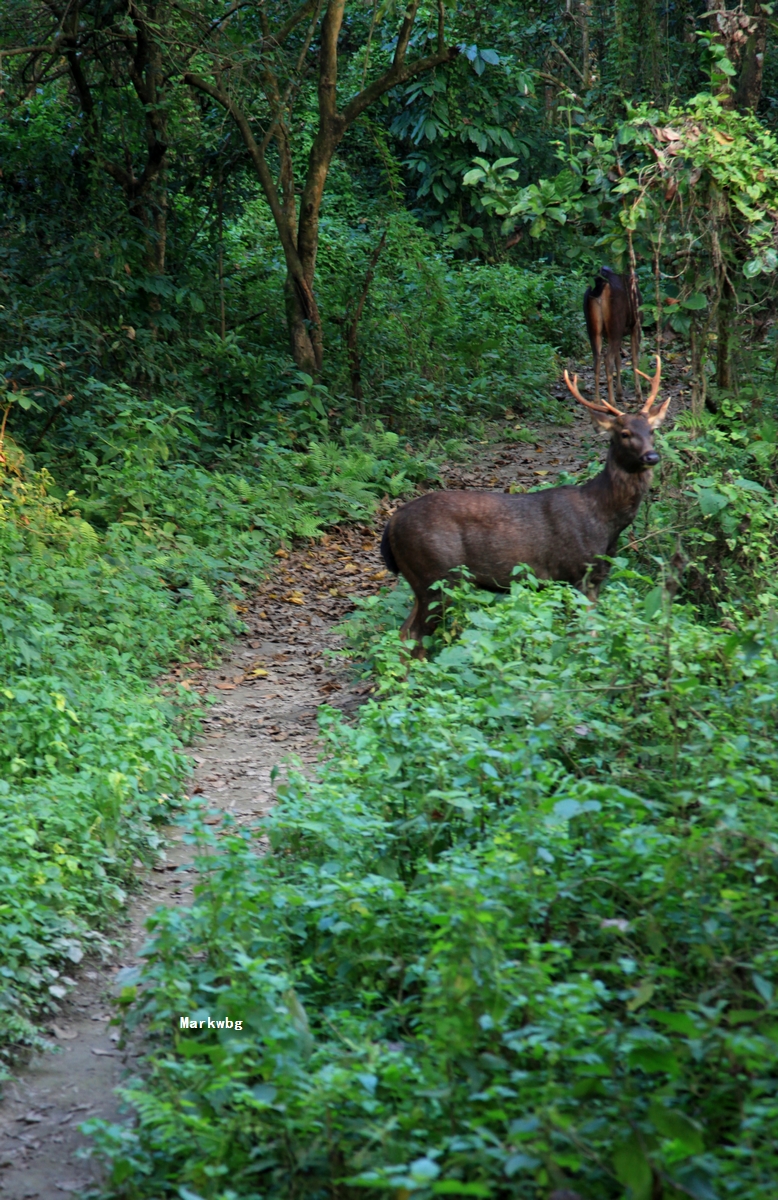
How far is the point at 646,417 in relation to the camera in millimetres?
7707

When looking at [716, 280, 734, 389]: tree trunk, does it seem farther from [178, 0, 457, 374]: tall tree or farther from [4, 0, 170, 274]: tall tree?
→ [4, 0, 170, 274]: tall tree

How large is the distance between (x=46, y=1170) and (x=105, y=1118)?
0.26 metres

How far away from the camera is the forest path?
12.2ft

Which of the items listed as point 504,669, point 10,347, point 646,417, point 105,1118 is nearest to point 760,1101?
point 105,1118

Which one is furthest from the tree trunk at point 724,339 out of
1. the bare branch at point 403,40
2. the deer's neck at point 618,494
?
the bare branch at point 403,40

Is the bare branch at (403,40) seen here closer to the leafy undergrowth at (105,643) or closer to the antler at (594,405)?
the leafy undergrowth at (105,643)

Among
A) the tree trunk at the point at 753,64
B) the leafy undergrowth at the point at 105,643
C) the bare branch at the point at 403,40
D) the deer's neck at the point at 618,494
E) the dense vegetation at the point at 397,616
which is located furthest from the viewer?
the bare branch at the point at 403,40

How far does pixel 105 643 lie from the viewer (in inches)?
306

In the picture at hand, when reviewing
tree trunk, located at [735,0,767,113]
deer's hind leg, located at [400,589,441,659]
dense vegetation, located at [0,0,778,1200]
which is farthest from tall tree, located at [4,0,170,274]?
deer's hind leg, located at [400,589,441,659]

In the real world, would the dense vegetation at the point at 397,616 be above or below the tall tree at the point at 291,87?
below

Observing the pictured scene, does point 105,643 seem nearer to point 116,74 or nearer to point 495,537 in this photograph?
point 495,537

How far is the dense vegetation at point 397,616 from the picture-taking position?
306 cm

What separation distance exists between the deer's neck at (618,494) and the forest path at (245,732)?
2070mm

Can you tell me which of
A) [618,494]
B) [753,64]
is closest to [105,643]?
[618,494]
